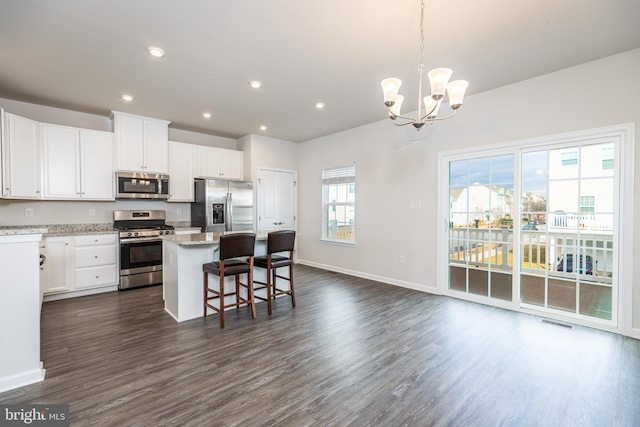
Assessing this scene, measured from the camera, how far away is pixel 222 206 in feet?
17.3

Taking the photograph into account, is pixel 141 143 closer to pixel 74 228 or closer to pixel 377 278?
pixel 74 228

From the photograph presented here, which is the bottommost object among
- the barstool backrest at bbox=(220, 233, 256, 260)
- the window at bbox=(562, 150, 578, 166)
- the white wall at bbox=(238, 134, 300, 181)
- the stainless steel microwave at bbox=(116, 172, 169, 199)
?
the barstool backrest at bbox=(220, 233, 256, 260)

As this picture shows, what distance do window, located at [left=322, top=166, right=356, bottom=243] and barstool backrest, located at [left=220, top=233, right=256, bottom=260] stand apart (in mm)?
2659

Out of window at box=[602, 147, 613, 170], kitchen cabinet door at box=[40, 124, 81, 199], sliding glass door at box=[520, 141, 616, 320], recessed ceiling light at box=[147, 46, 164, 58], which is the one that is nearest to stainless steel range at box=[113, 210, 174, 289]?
kitchen cabinet door at box=[40, 124, 81, 199]

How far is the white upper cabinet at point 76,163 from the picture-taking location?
13.1 feet

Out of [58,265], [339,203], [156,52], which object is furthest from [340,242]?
[58,265]

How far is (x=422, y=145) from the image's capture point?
4.33m

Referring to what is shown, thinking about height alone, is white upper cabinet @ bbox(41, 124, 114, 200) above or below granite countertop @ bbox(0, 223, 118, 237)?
above

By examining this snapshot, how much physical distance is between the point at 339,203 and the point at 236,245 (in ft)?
9.90

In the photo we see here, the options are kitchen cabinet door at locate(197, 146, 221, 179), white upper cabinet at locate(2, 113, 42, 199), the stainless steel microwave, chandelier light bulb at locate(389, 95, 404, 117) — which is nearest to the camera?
chandelier light bulb at locate(389, 95, 404, 117)

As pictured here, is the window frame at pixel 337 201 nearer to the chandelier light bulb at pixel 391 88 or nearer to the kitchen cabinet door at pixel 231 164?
the kitchen cabinet door at pixel 231 164

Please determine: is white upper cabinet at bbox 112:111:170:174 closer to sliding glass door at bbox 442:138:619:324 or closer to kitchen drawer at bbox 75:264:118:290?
kitchen drawer at bbox 75:264:118:290

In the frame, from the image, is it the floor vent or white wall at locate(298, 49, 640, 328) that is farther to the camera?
the floor vent

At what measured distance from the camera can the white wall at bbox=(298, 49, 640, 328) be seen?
291 centimetres
